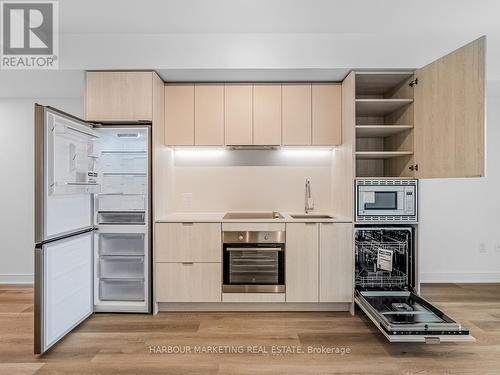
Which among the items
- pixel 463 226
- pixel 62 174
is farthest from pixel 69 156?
pixel 463 226

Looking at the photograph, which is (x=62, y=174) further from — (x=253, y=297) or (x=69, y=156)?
(x=253, y=297)

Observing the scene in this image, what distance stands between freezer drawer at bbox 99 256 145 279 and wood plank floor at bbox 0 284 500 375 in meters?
0.37

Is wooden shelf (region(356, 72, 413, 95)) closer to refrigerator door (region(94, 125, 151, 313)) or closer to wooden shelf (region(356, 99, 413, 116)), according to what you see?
wooden shelf (region(356, 99, 413, 116))

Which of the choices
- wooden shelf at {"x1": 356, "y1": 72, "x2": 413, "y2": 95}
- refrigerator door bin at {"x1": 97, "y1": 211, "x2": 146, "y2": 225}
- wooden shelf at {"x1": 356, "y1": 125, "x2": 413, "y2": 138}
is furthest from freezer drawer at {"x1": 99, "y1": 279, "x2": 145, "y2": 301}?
wooden shelf at {"x1": 356, "y1": 72, "x2": 413, "y2": 95}

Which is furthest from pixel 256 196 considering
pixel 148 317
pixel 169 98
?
pixel 148 317

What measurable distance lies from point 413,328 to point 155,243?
220 centimetres

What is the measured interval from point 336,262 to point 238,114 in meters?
1.74

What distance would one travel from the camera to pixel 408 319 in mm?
2336

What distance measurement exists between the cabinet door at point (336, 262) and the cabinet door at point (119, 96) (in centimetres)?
199

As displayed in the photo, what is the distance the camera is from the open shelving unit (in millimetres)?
3027

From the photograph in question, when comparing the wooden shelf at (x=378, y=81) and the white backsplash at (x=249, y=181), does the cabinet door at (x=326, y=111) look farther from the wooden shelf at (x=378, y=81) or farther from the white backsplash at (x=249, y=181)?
the white backsplash at (x=249, y=181)

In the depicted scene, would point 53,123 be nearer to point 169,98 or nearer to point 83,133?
point 83,133

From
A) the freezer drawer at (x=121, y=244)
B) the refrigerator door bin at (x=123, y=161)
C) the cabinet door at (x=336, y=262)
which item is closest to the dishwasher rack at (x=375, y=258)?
the cabinet door at (x=336, y=262)

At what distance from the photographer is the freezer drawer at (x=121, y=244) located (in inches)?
120
